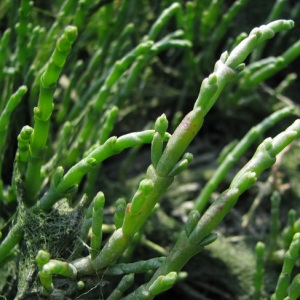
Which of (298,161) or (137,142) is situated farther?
(298,161)

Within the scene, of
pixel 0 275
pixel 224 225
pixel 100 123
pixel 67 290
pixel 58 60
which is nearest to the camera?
pixel 58 60

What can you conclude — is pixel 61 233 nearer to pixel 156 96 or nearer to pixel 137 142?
pixel 137 142

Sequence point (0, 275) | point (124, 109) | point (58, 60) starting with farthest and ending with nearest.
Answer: point (124, 109)
point (0, 275)
point (58, 60)

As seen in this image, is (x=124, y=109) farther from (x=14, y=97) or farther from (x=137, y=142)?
(x=137, y=142)

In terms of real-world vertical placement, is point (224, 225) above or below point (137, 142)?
below

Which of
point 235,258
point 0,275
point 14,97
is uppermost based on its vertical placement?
point 14,97

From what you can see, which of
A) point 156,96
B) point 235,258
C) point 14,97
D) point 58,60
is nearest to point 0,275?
point 14,97

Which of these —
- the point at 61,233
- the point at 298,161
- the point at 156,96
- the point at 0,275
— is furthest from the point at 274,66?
the point at 0,275
